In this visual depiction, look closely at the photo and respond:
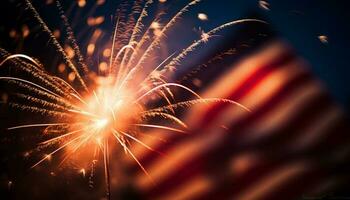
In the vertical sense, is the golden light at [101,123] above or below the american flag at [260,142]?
below

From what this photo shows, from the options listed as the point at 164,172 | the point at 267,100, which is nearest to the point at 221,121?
the point at 267,100

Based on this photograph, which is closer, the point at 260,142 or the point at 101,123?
the point at 101,123

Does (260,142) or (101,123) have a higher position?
(260,142)

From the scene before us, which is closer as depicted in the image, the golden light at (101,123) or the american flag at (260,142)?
the golden light at (101,123)

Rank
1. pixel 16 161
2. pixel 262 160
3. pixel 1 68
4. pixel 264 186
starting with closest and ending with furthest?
pixel 1 68 → pixel 16 161 → pixel 264 186 → pixel 262 160

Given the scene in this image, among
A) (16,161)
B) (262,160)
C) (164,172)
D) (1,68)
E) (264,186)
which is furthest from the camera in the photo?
(164,172)

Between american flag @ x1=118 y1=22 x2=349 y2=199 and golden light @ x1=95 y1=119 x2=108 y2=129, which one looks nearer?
golden light @ x1=95 y1=119 x2=108 y2=129

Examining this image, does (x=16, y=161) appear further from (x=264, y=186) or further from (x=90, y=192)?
(x=264, y=186)

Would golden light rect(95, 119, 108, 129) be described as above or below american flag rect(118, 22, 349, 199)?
below
